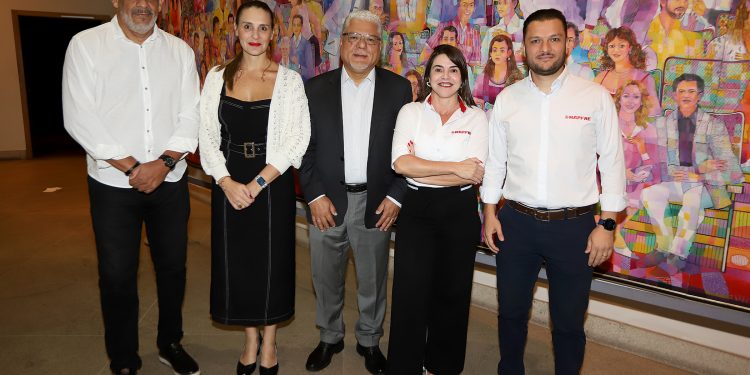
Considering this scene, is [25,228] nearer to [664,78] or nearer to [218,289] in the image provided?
[218,289]

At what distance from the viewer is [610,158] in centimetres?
244

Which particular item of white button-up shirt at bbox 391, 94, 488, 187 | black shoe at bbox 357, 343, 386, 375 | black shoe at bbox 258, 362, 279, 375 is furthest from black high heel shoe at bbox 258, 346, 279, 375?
white button-up shirt at bbox 391, 94, 488, 187

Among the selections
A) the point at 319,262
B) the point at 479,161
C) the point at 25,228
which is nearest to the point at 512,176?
the point at 479,161

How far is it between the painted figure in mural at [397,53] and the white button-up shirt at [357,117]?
4.63ft

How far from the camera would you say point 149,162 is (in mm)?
2756

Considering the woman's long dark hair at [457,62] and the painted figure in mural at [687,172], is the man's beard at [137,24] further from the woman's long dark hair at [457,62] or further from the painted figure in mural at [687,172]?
the painted figure in mural at [687,172]

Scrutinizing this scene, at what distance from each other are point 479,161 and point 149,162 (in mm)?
1582

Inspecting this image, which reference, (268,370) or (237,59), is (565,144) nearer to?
(237,59)

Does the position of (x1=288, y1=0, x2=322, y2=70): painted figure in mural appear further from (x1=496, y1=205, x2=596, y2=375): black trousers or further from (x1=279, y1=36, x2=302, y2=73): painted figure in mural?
(x1=496, y1=205, x2=596, y2=375): black trousers

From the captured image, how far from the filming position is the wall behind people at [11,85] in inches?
407

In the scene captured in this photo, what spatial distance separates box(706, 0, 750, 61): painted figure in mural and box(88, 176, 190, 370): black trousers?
9.23 ft

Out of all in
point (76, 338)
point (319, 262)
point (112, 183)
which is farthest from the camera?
point (76, 338)

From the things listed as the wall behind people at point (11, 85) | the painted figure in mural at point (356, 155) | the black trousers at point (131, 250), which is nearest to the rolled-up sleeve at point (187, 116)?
the black trousers at point (131, 250)

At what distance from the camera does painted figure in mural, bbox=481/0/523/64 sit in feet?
11.7
